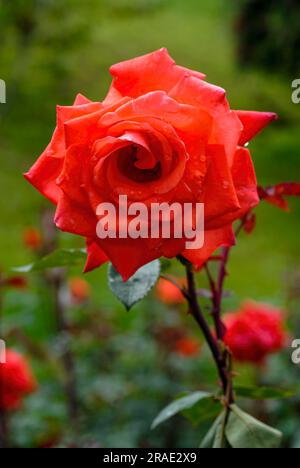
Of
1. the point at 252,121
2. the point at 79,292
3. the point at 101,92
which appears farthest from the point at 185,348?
the point at 101,92

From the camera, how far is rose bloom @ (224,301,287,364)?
712 millimetres

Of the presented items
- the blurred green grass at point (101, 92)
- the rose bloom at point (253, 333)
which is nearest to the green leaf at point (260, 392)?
the rose bloom at point (253, 333)

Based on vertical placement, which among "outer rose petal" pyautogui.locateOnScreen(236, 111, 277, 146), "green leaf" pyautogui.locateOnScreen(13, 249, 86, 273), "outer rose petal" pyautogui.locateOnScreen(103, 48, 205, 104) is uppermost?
"outer rose petal" pyautogui.locateOnScreen(103, 48, 205, 104)

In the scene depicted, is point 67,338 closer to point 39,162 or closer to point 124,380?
point 124,380

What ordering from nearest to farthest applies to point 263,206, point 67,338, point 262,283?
point 67,338 < point 262,283 < point 263,206

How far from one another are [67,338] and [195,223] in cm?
71

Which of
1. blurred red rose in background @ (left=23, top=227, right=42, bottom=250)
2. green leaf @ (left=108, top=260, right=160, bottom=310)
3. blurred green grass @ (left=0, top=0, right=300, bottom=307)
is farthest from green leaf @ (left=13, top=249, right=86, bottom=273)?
blurred green grass @ (left=0, top=0, right=300, bottom=307)

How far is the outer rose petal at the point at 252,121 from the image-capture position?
28 centimetres

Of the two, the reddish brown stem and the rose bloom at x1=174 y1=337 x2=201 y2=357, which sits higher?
the reddish brown stem

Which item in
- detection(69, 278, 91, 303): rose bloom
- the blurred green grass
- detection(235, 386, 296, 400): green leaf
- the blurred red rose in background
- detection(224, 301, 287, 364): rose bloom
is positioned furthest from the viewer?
the blurred green grass

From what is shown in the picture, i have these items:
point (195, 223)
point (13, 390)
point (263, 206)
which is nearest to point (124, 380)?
point (13, 390)

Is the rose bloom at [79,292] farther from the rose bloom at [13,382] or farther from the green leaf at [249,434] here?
the green leaf at [249,434]

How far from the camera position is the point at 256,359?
29.5 inches

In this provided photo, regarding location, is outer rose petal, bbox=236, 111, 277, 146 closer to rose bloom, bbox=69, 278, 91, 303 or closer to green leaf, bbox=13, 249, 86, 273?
green leaf, bbox=13, 249, 86, 273
